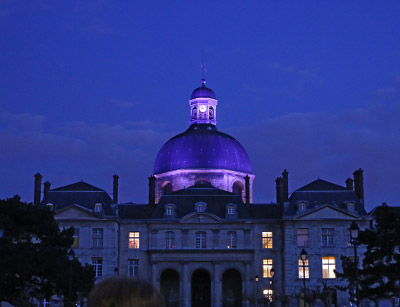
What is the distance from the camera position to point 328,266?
235 feet

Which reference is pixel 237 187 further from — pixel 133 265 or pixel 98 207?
pixel 98 207

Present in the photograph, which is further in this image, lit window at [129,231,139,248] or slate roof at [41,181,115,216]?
slate roof at [41,181,115,216]

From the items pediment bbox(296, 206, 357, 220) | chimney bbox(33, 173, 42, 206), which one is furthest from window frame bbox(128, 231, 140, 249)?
pediment bbox(296, 206, 357, 220)

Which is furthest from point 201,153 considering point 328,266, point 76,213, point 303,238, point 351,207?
point 328,266

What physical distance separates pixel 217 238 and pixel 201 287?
5516 mm

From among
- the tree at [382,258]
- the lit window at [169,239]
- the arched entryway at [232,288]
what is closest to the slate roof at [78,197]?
the lit window at [169,239]

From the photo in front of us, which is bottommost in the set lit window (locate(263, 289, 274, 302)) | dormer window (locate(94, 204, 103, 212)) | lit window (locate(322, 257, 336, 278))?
lit window (locate(263, 289, 274, 302))

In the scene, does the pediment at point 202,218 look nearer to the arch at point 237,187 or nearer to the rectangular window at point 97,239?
the rectangular window at point 97,239

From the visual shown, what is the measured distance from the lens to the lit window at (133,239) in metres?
74.2

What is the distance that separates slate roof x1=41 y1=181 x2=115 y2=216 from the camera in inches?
2928

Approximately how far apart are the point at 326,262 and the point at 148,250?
17.5 meters

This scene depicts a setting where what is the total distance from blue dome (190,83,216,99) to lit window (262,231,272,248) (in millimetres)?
25617

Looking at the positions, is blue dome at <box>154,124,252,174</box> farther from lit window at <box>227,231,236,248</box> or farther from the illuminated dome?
lit window at <box>227,231,236,248</box>

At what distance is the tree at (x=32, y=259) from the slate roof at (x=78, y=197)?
23.1m
